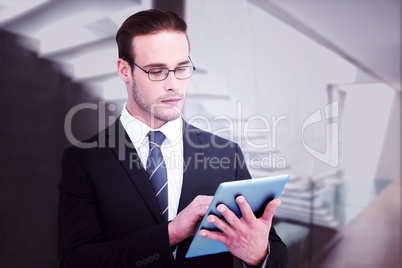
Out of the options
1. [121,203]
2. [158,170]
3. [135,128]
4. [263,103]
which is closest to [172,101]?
[135,128]

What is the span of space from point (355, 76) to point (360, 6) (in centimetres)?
60

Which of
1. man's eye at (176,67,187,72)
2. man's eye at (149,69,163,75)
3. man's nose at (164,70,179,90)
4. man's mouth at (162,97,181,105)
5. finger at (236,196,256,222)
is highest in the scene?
man's eye at (176,67,187,72)

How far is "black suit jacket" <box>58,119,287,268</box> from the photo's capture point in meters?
1.09

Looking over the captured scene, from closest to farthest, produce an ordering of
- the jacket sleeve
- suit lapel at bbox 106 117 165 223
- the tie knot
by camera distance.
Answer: the jacket sleeve < suit lapel at bbox 106 117 165 223 < the tie knot

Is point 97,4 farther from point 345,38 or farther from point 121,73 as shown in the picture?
point 345,38

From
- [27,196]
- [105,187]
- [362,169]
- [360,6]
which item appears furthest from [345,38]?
[27,196]

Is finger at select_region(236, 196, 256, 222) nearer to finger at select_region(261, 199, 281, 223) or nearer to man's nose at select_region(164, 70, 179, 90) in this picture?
finger at select_region(261, 199, 281, 223)

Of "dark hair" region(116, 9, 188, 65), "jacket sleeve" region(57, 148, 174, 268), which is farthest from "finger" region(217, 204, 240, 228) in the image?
"dark hair" region(116, 9, 188, 65)

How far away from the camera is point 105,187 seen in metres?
1.25

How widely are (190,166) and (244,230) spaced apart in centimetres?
47

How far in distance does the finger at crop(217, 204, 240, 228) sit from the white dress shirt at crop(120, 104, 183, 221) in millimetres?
447

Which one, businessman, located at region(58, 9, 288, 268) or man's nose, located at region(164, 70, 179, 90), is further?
man's nose, located at region(164, 70, 179, 90)

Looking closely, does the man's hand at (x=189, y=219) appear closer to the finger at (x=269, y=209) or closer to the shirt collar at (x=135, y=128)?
the finger at (x=269, y=209)

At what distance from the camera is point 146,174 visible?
1.31 metres
